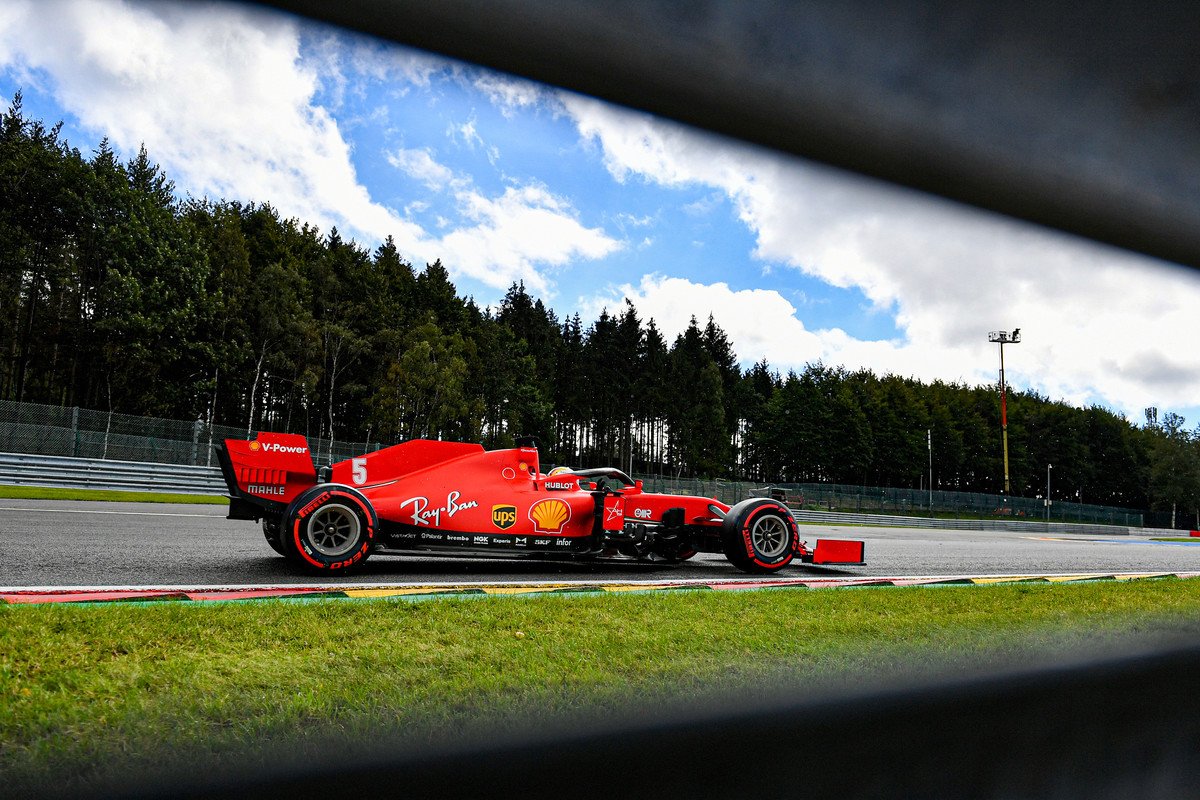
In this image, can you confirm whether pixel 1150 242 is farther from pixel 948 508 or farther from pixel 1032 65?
pixel 948 508

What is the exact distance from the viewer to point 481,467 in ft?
20.0

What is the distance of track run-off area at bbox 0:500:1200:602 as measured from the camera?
4102mm

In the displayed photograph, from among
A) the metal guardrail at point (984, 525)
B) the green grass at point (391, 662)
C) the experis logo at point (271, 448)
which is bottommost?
the metal guardrail at point (984, 525)

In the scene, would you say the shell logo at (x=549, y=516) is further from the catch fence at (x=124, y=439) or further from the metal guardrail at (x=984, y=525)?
the metal guardrail at (x=984, y=525)

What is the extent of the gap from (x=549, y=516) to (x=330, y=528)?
185 centimetres

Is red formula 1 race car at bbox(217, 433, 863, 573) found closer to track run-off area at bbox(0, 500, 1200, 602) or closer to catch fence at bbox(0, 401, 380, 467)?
track run-off area at bbox(0, 500, 1200, 602)

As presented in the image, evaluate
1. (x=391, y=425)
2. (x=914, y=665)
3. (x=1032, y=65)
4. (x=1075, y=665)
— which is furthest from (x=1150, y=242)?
(x=391, y=425)

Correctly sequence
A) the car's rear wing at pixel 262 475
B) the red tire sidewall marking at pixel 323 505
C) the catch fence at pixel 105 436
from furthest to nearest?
1. the catch fence at pixel 105 436
2. the car's rear wing at pixel 262 475
3. the red tire sidewall marking at pixel 323 505

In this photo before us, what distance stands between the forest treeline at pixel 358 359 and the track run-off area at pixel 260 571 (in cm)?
785

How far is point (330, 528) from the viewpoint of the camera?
5.43 m

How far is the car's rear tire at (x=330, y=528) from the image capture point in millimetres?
5266

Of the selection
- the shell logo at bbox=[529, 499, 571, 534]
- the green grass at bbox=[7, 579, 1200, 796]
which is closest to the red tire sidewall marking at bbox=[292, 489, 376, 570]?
the shell logo at bbox=[529, 499, 571, 534]

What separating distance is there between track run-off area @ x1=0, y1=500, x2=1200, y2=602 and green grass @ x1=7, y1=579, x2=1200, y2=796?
840 mm

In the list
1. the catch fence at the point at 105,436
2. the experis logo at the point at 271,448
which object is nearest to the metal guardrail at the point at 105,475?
the catch fence at the point at 105,436
